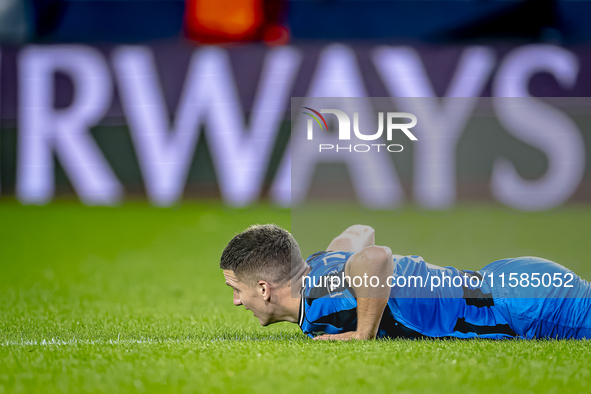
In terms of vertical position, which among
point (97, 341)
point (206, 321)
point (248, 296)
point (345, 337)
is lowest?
point (206, 321)

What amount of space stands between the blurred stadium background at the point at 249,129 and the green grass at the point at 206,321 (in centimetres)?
8

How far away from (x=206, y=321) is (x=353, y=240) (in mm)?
1351

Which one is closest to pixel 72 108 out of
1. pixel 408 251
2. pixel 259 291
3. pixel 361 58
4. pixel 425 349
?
pixel 361 58

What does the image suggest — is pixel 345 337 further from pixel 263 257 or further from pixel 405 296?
pixel 263 257

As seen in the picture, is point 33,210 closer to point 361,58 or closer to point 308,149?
point 361,58

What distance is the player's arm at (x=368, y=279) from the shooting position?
360cm

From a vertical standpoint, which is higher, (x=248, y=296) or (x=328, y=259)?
(x=328, y=259)

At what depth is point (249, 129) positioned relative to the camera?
1142 centimetres

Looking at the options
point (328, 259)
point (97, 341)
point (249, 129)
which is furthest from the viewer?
point (249, 129)

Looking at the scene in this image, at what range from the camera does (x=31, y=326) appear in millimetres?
4723

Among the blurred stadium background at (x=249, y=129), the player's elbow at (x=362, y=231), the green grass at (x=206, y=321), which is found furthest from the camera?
the blurred stadium background at (x=249, y=129)

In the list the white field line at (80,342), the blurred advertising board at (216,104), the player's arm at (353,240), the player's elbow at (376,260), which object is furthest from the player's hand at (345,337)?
the blurred advertising board at (216,104)

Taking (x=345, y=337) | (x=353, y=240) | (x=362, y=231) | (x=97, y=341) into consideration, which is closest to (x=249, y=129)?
(x=362, y=231)

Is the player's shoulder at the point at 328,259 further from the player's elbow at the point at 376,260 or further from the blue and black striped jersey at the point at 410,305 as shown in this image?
the player's elbow at the point at 376,260
